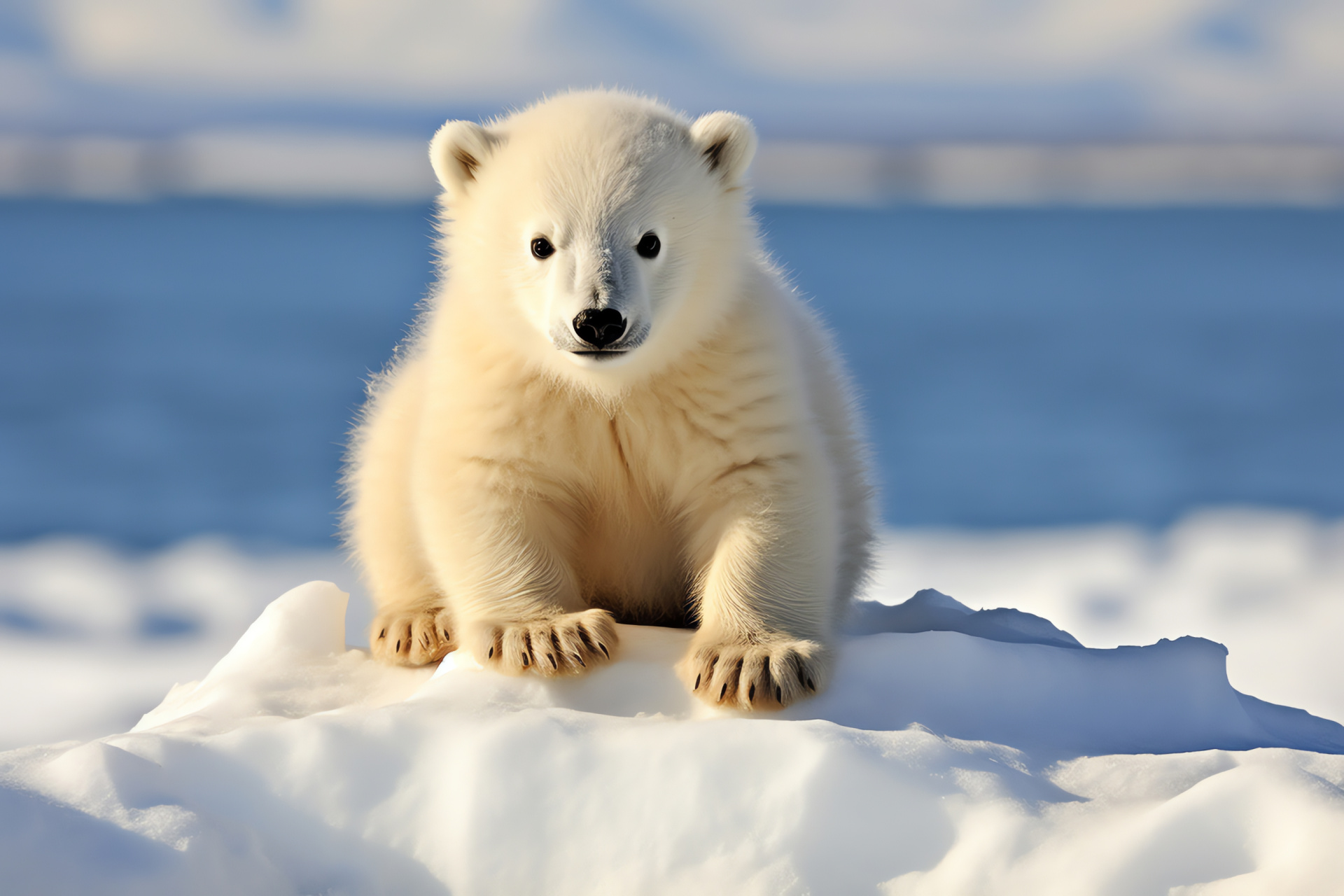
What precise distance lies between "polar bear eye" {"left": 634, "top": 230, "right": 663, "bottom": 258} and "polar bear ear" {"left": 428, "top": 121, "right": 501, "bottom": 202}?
0.61m

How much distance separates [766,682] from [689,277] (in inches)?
45.2

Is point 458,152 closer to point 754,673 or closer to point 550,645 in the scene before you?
point 550,645

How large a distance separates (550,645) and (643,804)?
0.58m

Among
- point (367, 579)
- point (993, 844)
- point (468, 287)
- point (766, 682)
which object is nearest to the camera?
point (993, 844)

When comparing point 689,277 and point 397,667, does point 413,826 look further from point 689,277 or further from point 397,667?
point 689,277

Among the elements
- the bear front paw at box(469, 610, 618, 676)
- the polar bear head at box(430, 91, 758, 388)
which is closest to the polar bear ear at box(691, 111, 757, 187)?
the polar bear head at box(430, 91, 758, 388)

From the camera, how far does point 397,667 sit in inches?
140

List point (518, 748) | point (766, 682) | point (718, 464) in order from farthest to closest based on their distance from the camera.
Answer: point (718, 464), point (766, 682), point (518, 748)

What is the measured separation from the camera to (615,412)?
124 inches

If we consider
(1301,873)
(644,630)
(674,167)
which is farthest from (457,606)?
(1301,873)

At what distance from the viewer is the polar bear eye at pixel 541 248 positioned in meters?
3.04

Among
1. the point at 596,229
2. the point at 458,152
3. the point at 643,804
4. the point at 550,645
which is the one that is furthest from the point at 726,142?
the point at 643,804

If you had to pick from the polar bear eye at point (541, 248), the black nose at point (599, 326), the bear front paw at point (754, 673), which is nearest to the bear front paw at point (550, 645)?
the bear front paw at point (754, 673)

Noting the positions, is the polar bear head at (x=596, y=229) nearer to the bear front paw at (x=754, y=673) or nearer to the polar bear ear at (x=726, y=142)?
the polar bear ear at (x=726, y=142)
